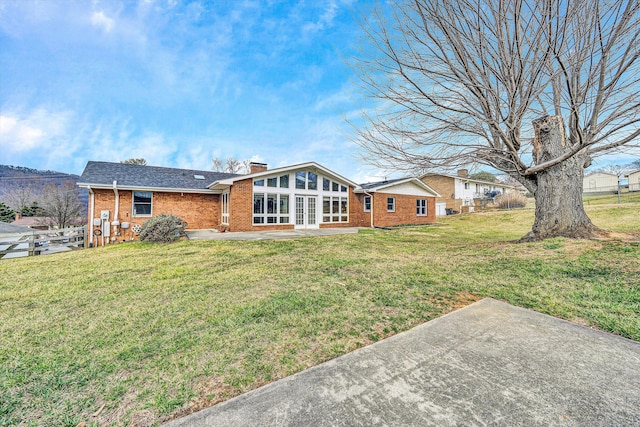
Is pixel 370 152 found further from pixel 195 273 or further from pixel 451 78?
pixel 195 273

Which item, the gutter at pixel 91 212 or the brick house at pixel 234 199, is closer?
the gutter at pixel 91 212

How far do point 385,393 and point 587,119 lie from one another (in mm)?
7595

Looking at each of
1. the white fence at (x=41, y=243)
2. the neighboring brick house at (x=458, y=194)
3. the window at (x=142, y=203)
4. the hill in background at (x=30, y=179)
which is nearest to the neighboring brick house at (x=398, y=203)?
the neighboring brick house at (x=458, y=194)

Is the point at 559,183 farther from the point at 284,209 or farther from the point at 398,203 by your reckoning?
the point at 284,209

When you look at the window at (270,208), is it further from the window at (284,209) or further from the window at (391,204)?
the window at (391,204)

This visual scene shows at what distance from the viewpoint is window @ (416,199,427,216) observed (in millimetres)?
19920

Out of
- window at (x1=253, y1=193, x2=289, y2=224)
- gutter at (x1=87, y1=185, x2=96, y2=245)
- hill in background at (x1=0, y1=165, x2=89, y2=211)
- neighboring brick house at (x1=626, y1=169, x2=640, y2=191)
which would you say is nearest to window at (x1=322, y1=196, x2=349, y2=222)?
window at (x1=253, y1=193, x2=289, y2=224)

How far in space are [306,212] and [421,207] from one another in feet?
34.5

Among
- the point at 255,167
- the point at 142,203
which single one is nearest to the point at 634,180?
the point at 255,167

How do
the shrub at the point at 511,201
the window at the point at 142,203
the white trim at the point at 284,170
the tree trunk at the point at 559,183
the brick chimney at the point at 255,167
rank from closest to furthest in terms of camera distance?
the tree trunk at the point at 559,183, the white trim at the point at 284,170, the window at the point at 142,203, the brick chimney at the point at 255,167, the shrub at the point at 511,201

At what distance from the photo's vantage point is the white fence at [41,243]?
9.43 metres

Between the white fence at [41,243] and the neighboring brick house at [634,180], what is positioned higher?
the neighboring brick house at [634,180]

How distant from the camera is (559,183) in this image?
22.7ft

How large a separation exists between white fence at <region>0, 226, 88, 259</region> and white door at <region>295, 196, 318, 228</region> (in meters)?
10.4
